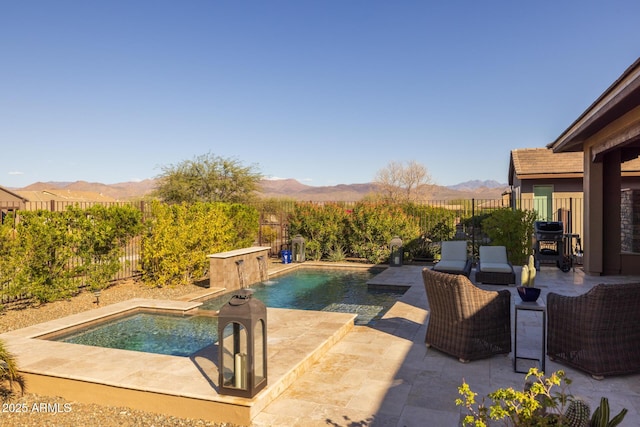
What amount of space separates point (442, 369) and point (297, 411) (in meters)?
1.73

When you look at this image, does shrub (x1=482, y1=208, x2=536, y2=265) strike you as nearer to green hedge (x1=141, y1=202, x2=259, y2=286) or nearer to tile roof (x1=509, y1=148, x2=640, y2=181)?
tile roof (x1=509, y1=148, x2=640, y2=181)

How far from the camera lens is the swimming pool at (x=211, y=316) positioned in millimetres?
5969

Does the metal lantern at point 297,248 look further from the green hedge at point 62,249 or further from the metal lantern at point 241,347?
the metal lantern at point 241,347

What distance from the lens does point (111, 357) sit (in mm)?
4672

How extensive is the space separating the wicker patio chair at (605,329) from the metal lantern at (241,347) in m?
3.14

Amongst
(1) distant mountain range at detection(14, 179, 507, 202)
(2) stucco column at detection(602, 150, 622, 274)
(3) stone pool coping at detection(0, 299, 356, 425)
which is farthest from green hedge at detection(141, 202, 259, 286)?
(1) distant mountain range at detection(14, 179, 507, 202)

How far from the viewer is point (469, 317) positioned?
4.57 m

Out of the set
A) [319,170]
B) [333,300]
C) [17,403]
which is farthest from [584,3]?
[319,170]

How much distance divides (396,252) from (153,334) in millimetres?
8382

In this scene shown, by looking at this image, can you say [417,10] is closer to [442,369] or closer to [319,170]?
[442,369]

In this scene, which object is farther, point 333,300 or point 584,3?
point 584,3

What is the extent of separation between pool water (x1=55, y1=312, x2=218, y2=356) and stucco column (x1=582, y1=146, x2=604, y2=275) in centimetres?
933

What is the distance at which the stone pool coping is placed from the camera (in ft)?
11.8

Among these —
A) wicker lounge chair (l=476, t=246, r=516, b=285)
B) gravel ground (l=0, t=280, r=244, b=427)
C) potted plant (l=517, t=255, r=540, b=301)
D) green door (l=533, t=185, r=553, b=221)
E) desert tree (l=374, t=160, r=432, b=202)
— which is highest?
desert tree (l=374, t=160, r=432, b=202)
